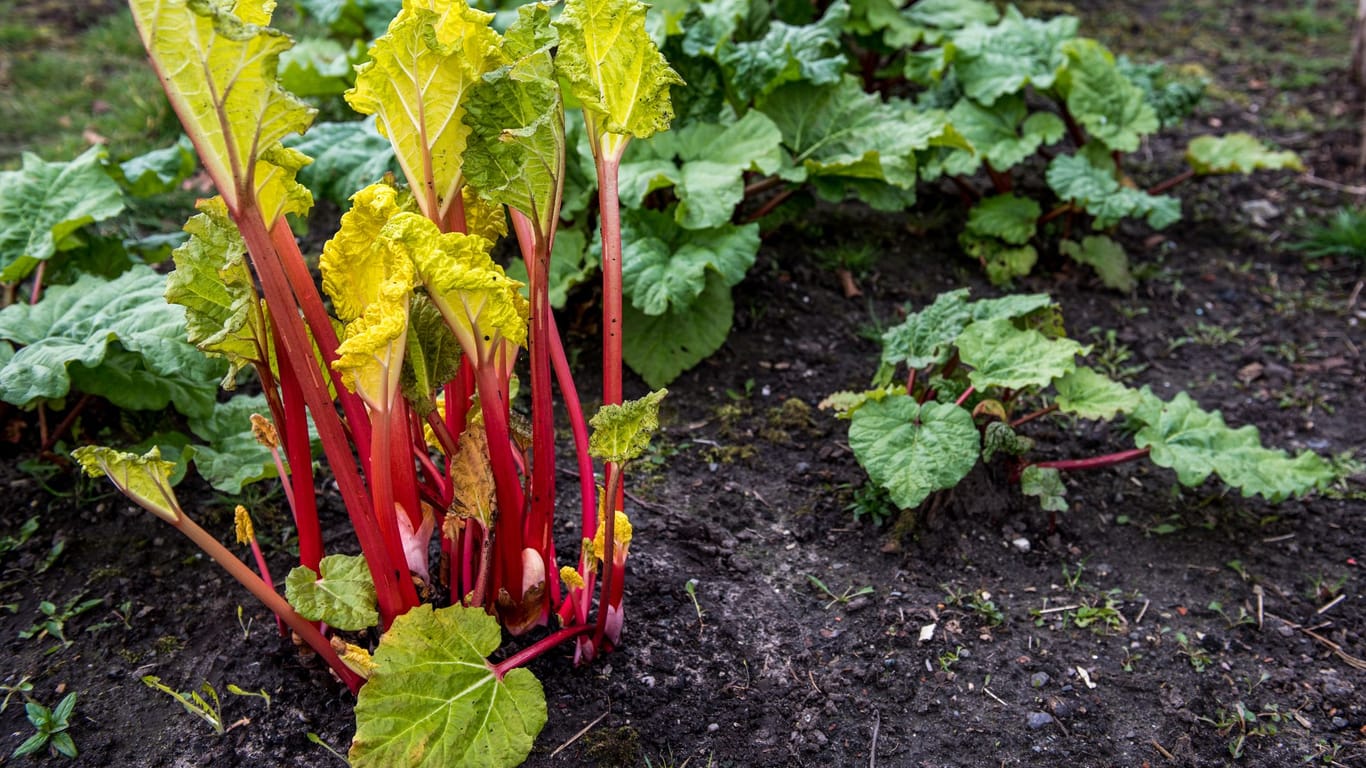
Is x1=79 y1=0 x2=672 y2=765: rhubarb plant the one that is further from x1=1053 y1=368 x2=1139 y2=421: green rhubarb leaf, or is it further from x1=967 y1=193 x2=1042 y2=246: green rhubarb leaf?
x1=967 y1=193 x2=1042 y2=246: green rhubarb leaf

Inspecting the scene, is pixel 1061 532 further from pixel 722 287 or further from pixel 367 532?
pixel 367 532

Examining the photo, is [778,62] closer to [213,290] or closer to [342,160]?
[342,160]

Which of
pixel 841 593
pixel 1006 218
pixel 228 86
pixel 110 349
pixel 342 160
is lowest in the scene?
pixel 841 593

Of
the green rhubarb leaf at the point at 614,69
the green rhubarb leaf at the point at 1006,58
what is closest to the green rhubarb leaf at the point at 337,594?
the green rhubarb leaf at the point at 614,69

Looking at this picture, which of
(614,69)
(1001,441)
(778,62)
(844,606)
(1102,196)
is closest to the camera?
(614,69)

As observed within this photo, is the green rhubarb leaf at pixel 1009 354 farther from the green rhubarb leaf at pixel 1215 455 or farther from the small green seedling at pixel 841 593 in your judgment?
the small green seedling at pixel 841 593

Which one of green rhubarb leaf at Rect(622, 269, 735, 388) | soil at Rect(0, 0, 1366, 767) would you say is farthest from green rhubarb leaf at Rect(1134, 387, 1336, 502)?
green rhubarb leaf at Rect(622, 269, 735, 388)

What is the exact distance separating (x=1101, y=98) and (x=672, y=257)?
1867mm

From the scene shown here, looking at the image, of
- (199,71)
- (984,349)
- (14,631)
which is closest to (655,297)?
(984,349)

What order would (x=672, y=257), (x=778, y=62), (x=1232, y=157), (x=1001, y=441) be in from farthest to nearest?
(x=1232, y=157) → (x=778, y=62) → (x=672, y=257) → (x=1001, y=441)

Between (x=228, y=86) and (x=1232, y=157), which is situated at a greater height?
(x=228, y=86)

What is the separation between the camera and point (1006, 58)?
3.73 meters

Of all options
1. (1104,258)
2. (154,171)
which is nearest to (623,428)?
(154,171)

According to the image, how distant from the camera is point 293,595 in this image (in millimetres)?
1743
